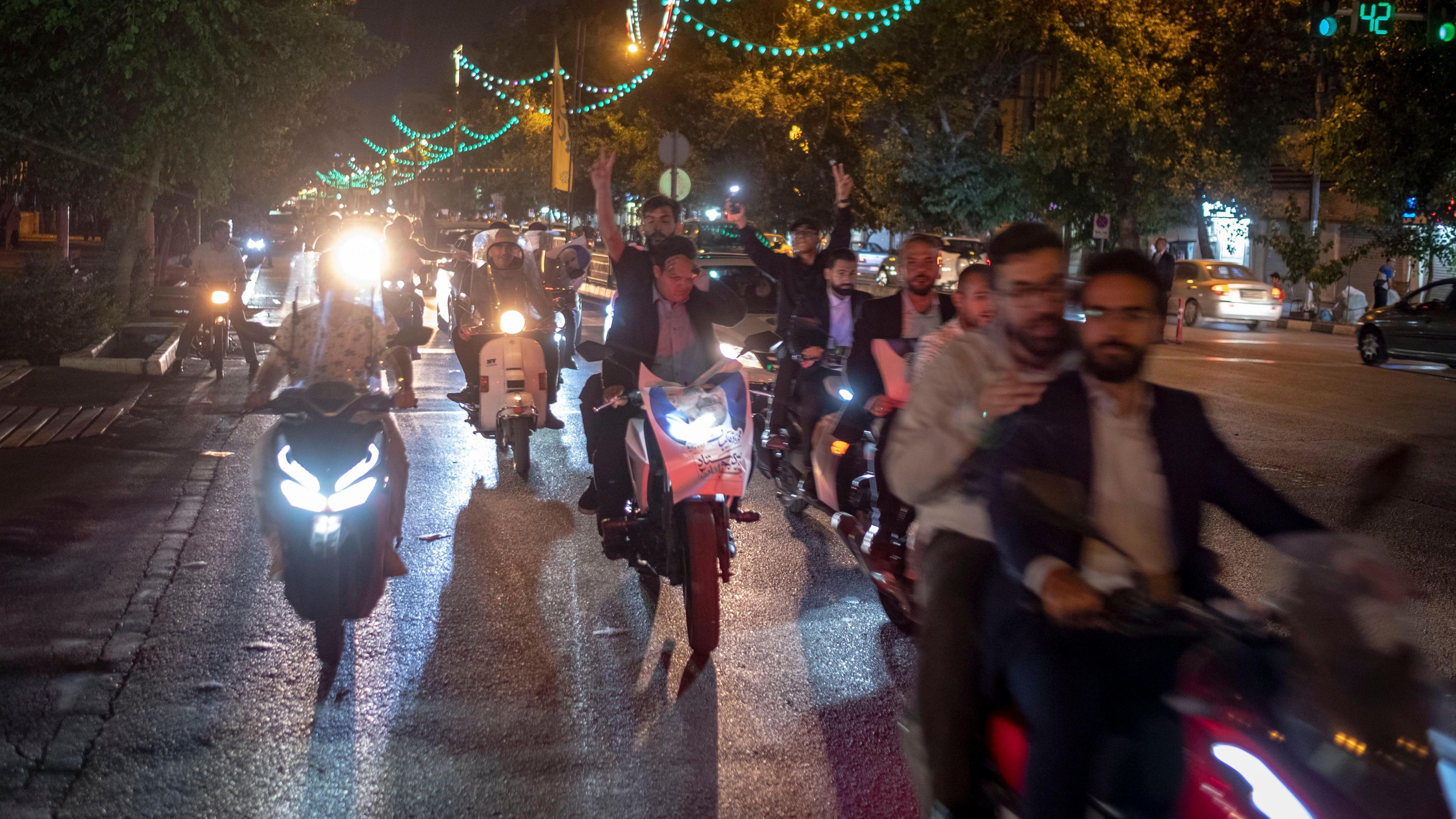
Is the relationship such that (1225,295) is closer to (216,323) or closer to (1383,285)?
(1383,285)

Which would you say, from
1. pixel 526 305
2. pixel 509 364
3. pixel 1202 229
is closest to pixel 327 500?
pixel 509 364

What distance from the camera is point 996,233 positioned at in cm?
364

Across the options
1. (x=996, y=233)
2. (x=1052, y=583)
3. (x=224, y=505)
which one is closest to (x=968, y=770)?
(x=1052, y=583)

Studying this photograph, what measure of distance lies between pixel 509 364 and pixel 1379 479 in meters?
7.87

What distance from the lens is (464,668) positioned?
5453 millimetres

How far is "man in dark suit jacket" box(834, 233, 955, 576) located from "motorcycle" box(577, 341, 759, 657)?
3.00 ft

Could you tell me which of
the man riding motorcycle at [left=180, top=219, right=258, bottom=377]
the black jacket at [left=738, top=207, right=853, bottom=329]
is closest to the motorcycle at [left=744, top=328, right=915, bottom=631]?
the black jacket at [left=738, top=207, right=853, bottom=329]

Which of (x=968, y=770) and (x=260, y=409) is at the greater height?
(x=260, y=409)

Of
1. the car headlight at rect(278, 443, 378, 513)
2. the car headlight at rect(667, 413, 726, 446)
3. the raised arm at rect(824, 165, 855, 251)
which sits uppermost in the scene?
the raised arm at rect(824, 165, 855, 251)

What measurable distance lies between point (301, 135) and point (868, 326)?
153 ft

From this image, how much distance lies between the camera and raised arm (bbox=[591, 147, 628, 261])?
265 inches

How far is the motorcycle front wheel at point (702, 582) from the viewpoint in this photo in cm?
543

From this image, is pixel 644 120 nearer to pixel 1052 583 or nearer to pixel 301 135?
pixel 301 135

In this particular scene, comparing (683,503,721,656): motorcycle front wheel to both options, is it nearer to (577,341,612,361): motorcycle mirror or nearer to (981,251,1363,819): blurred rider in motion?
(577,341,612,361): motorcycle mirror
